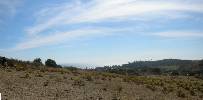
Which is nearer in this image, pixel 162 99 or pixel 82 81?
pixel 162 99

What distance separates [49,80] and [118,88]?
5.69 meters

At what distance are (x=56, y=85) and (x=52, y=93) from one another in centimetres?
352

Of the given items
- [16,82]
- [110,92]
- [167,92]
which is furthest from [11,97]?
[167,92]

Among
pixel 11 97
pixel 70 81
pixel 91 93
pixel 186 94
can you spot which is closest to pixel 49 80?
pixel 70 81

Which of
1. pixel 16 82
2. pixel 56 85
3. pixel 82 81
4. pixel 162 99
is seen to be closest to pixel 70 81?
pixel 82 81

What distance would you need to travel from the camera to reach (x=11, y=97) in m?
22.9

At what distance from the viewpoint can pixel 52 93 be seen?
25453 millimetres

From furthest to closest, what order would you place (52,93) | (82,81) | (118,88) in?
1. (82,81)
2. (118,88)
3. (52,93)

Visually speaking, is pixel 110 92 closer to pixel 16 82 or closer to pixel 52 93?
pixel 52 93

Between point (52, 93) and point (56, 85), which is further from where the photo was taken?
point (56, 85)

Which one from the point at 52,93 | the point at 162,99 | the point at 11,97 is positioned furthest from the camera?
the point at 162,99

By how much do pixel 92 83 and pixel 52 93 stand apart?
7.42 meters

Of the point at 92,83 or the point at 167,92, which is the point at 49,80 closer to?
the point at 92,83

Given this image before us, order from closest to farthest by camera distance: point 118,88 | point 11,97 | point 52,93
Result: point 11,97
point 52,93
point 118,88
